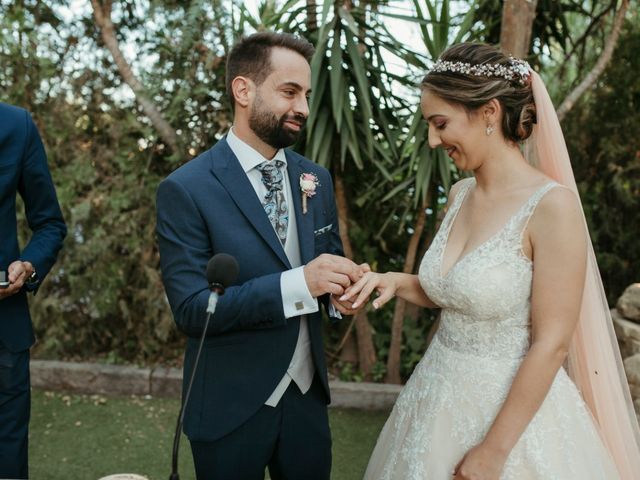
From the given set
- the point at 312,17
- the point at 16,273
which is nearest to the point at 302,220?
the point at 16,273

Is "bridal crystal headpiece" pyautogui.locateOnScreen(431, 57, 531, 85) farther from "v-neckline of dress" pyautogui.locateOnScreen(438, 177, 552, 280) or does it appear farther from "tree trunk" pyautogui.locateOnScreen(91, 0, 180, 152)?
"tree trunk" pyautogui.locateOnScreen(91, 0, 180, 152)

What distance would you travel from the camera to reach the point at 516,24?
382 cm

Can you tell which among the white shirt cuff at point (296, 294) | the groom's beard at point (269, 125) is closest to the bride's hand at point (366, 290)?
the white shirt cuff at point (296, 294)

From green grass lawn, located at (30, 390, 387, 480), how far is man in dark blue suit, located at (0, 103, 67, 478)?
50.6 inches

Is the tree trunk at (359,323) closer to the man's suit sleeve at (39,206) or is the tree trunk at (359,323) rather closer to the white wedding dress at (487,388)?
the man's suit sleeve at (39,206)

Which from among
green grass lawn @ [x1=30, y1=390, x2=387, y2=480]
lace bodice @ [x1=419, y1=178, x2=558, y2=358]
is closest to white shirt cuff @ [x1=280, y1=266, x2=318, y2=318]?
lace bodice @ [x1=419, y1=178, x2=558, y2=358]

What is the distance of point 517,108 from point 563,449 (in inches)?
38.7

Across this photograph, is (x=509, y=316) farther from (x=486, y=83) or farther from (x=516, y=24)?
(x=516, y=24)

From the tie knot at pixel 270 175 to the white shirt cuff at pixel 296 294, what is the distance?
38cm

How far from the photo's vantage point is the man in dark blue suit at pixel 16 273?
2334 mm

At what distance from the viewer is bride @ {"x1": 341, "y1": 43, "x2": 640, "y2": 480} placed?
175 cm

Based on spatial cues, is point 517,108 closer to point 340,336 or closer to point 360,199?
point 360,199

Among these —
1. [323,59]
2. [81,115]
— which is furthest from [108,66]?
[323,59]

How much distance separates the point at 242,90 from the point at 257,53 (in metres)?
0.13
